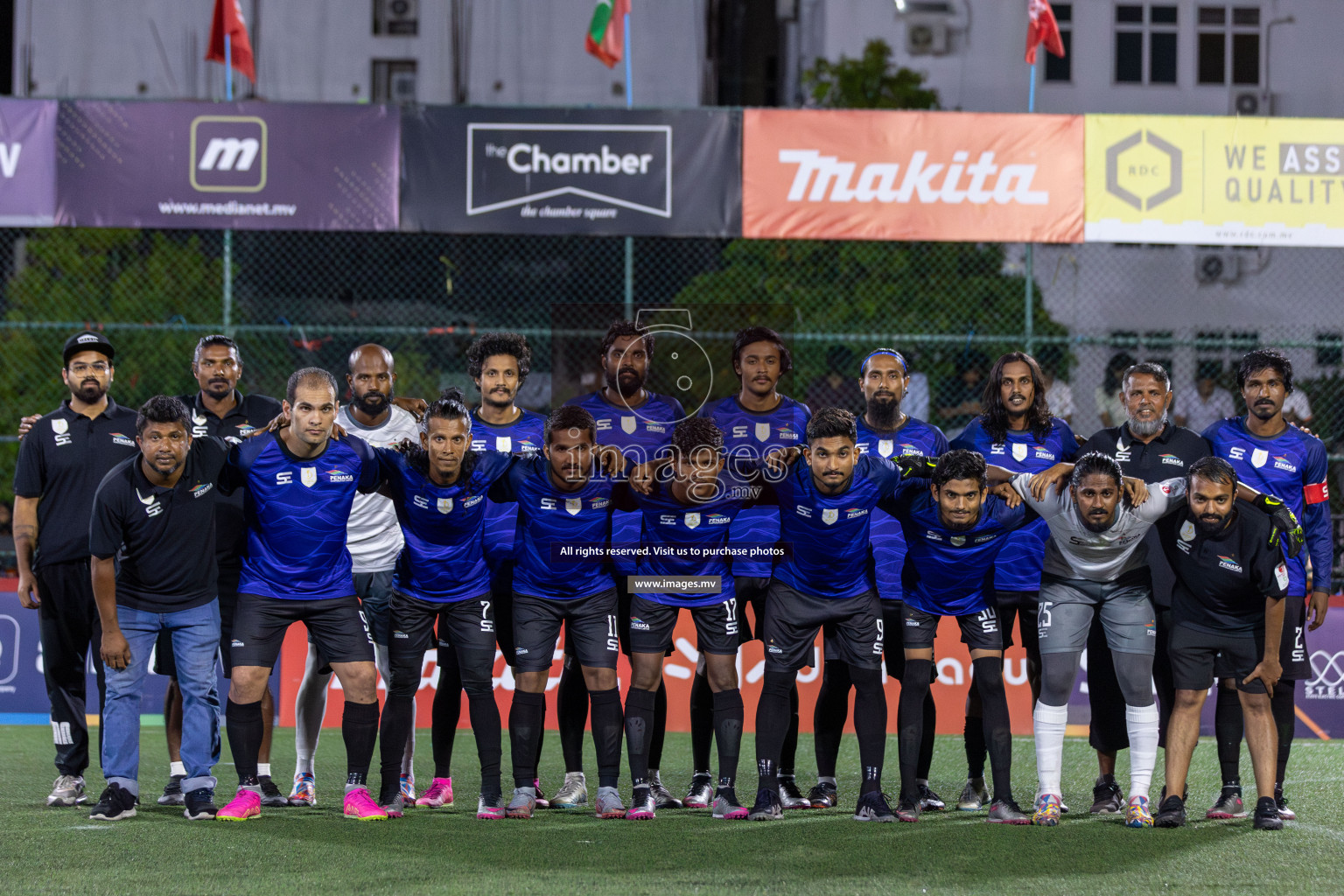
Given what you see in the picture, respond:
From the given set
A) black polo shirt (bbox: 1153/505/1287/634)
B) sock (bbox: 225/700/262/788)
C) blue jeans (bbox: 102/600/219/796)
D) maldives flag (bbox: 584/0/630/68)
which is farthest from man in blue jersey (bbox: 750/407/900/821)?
maldives flag (bbox: 584/0/630/68)

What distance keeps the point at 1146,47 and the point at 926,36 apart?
15.8 ft

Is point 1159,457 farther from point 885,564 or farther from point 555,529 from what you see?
point 555,529

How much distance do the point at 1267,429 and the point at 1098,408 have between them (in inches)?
466

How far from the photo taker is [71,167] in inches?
461

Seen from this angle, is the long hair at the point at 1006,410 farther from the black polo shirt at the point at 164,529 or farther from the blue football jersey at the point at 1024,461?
the black polo shirt at the point at 164,529

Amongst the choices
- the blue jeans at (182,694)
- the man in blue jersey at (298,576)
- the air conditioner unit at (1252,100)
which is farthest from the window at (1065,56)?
the blue jeans at (182,694)

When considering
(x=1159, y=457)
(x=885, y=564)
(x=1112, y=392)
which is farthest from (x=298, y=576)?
(x=1112, y=392)

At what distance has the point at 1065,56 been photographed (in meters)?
29.5

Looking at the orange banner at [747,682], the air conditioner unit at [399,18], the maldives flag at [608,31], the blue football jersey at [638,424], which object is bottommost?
→ the orange banner at [747,682]

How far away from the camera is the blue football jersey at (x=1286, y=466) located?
285 inches

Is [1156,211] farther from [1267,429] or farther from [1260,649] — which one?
[1260,649]

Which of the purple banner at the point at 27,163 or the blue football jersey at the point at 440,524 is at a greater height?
the purple banner at the point at 27,163

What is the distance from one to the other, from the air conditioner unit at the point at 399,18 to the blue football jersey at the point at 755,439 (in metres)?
29.1

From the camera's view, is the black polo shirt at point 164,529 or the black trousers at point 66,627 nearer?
the black polo shirt at point 164,529
